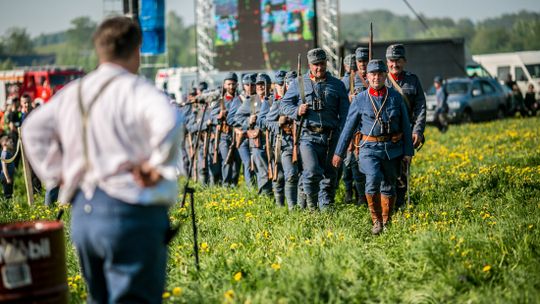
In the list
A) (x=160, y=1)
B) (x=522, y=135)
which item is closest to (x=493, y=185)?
(x=160, y=1)

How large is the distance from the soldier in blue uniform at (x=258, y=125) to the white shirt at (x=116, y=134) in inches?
385

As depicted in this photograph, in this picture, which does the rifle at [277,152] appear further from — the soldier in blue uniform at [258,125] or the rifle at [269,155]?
the soldier in blue uniform at [258,125]

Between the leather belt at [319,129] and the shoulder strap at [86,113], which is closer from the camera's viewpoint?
the shoulder strap at [86,113]

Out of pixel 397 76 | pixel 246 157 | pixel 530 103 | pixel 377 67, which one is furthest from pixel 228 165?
pixel 530 103

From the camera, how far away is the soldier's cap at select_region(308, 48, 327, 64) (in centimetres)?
1178

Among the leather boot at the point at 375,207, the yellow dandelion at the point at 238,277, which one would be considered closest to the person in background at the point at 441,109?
the leather boot at the point at 375,207

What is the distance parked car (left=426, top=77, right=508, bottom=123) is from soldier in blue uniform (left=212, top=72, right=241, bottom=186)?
58.2ft

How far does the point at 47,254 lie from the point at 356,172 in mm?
8471

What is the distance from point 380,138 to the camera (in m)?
10.6

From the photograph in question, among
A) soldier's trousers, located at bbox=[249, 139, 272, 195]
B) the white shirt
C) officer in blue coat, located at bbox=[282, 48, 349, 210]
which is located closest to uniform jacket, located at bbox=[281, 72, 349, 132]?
officer in blue coat, located at bbox=[282, 48, 349, 210]

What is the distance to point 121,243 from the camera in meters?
4.86

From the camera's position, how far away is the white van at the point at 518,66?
4922 cm

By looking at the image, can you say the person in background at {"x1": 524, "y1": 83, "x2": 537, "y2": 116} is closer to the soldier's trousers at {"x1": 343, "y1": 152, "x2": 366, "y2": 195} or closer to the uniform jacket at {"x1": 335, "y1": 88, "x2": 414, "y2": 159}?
the soldier's trousers at {"x1": 343, "y1": 152, "x2": 366, "y2": 195}

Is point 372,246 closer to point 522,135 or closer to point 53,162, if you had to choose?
point 53,162
